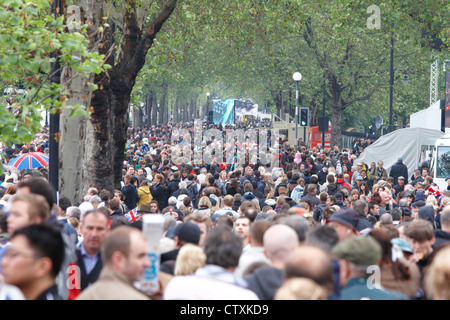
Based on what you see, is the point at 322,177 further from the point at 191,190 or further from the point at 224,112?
the point at 224,112

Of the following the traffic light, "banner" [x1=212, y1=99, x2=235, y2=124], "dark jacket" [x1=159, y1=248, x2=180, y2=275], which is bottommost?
"dark jacket" [x1=159, y1=248, x2=180, y2=275]

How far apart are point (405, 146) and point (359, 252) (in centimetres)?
2363

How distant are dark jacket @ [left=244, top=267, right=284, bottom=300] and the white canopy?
2302cm

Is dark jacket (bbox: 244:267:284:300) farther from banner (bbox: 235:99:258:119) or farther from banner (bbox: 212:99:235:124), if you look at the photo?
banner (bbox: 235:99:258:119)

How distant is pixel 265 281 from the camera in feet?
16.6

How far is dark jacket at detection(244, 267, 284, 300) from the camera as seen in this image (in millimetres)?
4984

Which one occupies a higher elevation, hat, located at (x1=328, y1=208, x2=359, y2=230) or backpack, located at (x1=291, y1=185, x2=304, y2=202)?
hat, located at (x1=328, y1=208, x2=359, y2=230)

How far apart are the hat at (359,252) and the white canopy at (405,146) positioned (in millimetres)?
22883

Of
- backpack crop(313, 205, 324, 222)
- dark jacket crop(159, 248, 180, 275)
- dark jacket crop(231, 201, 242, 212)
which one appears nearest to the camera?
dark jacket crop(159, 248, 180, 275)

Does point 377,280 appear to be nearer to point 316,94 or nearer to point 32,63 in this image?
point 32,63

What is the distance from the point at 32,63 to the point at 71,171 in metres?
5.82

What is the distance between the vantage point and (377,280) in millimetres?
5383

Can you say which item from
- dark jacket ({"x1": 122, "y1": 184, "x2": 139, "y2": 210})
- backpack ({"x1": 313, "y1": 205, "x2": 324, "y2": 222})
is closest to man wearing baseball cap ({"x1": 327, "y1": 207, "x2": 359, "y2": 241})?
backpack ({"x1": 313, "y1": 205, "x2": 324, "y2": 222})
